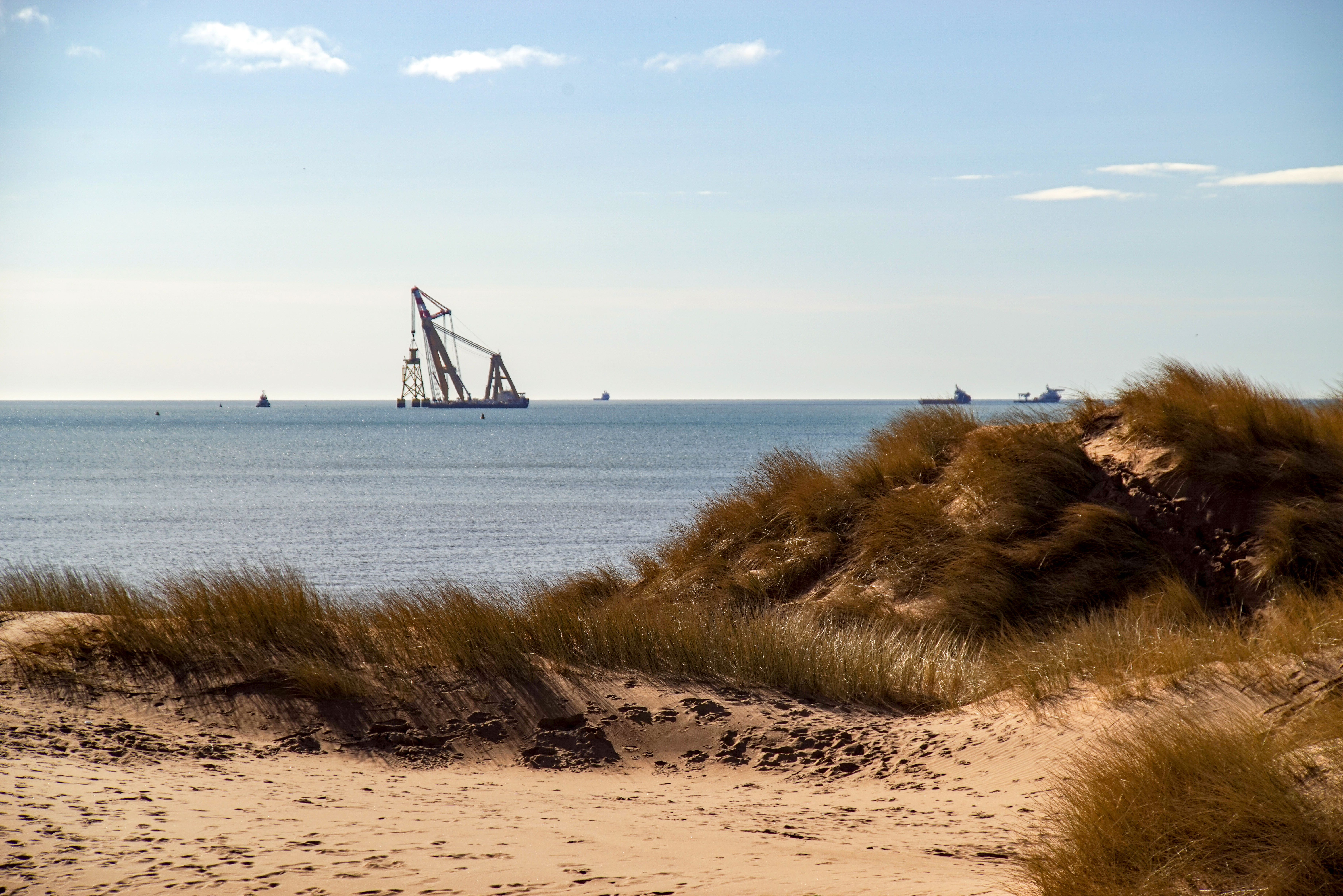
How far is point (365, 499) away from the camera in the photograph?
3809 cm

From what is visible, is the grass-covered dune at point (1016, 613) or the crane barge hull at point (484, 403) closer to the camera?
the grass-covered dune at point (1016, 613)

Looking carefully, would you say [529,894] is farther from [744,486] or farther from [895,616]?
[744,486]

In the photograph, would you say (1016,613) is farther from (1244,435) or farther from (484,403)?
(484,403)

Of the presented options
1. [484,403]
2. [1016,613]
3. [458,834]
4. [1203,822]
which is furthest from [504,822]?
[484,403]

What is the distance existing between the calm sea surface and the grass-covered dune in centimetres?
282

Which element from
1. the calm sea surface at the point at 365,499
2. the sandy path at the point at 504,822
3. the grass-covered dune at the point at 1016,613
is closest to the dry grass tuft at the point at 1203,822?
the grass-covered dune at the point at 1016,613

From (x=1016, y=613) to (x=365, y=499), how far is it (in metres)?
32.7

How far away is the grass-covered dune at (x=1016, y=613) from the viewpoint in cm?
363

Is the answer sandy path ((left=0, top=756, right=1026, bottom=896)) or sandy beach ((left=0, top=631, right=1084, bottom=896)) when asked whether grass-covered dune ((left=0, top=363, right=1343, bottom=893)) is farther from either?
sandy path ((left=0, top=756, right=1026, bottom=896))

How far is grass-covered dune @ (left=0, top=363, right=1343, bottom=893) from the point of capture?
3.63 meters

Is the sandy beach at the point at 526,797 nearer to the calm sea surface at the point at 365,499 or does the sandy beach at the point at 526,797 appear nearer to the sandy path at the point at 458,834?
the sandy path at the point at 458,834

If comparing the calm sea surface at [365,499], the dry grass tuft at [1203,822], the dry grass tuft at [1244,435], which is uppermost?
the dry grass tuft at [1244,435]

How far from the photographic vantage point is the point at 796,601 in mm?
10070

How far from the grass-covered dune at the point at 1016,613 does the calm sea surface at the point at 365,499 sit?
2.82 m
